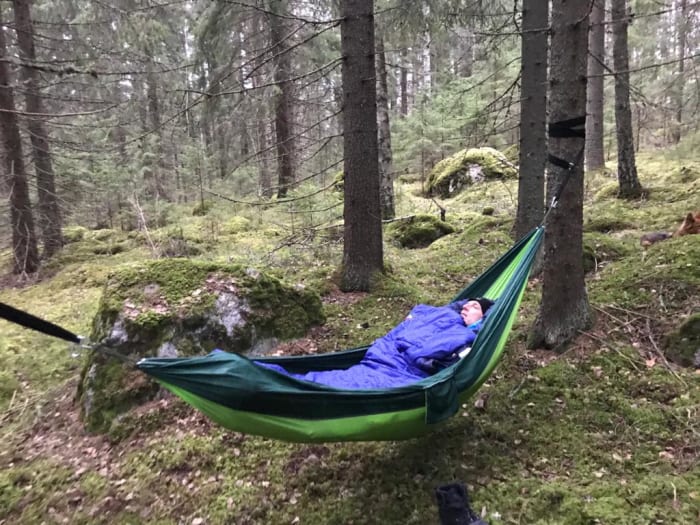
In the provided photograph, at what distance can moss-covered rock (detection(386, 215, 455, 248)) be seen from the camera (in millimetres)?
7273

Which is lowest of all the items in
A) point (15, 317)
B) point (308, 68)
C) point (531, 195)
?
point (15, 317)

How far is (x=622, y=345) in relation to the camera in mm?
2982

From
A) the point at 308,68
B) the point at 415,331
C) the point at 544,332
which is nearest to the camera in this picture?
the point at 415,331

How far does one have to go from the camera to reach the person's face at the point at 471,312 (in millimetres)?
3116

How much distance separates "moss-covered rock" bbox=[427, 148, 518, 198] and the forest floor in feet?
23.0

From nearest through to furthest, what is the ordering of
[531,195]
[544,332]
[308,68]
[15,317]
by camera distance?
[15,317] → [544,332] → [531,195] → [308,68]

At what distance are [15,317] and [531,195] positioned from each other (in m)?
4.57

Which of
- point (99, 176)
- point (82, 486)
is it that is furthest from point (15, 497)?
point (99, 176)

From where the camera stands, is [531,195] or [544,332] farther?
[531,195]

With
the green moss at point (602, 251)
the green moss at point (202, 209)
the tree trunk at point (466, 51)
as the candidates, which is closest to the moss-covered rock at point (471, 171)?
the tree trunk at point (466, 51)

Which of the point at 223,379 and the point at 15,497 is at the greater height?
the point at 223,379

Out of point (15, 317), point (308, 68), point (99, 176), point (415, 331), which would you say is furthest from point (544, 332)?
point (99, 176)

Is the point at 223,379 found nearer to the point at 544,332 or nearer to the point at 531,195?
the point at 544,332

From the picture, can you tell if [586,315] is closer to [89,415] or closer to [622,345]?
[622,345]
